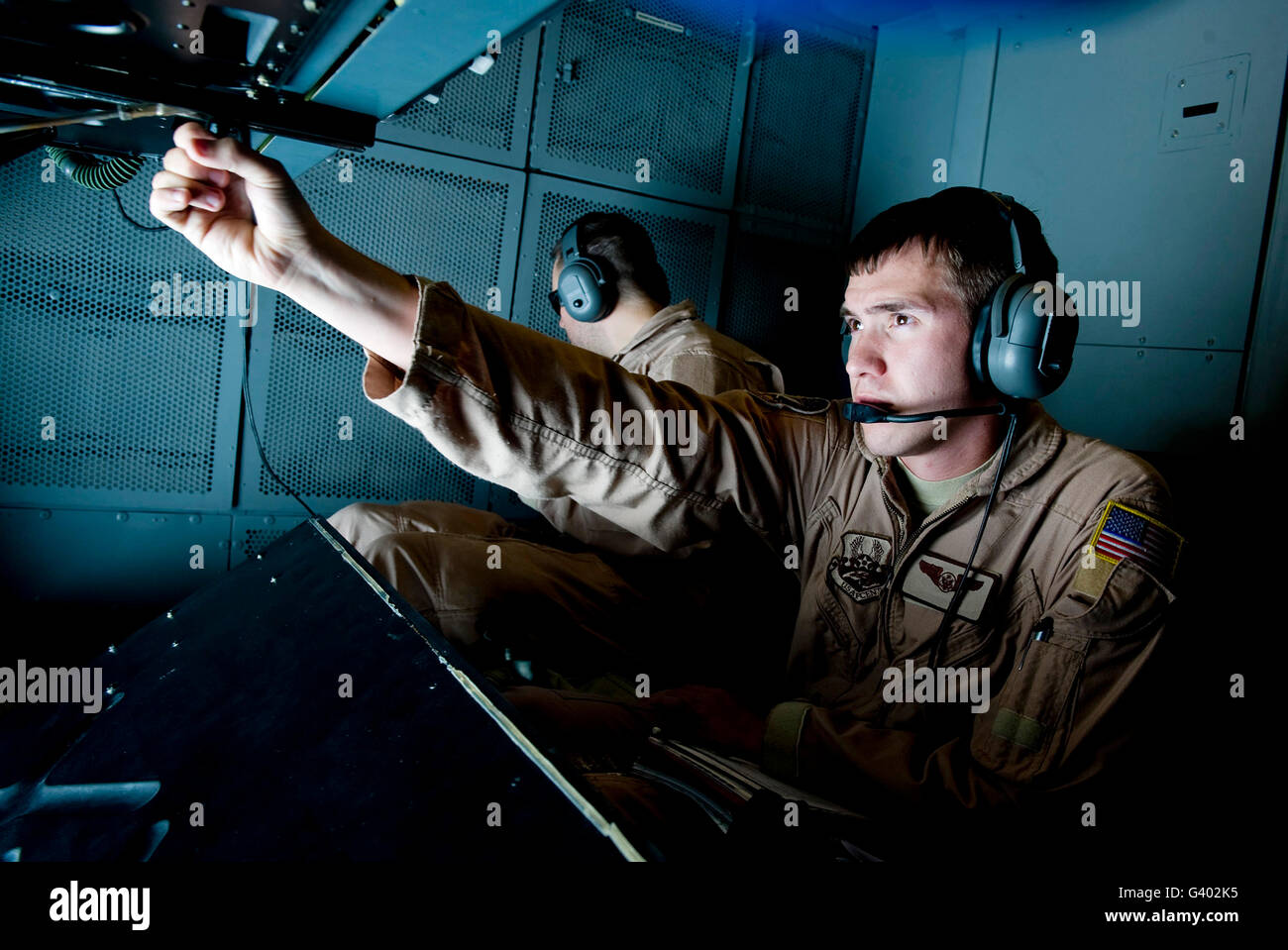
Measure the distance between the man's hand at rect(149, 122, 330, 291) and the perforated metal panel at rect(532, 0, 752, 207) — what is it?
1.85m

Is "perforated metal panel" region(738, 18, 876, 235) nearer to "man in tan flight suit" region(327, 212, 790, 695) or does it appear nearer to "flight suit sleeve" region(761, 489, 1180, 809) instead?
"man in tan flight suit" region(327, 212, 790, 695)

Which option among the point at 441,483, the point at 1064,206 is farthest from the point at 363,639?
the point at 1064,206

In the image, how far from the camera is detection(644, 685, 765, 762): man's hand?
1.21 m

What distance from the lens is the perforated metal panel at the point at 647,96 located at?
8.70 ft

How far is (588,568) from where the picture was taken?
6.05 ft

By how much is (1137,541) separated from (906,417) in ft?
1.17

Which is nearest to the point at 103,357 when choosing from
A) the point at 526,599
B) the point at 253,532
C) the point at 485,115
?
the point at 253,532

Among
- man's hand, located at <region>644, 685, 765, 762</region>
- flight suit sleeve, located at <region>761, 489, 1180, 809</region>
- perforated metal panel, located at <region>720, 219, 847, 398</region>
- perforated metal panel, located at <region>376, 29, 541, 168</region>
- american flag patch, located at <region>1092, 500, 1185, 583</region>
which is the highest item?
perforated metal panel, located at <region>376, 29, 541, 168</region>

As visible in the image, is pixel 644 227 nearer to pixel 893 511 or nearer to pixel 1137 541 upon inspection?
pixel 893 511

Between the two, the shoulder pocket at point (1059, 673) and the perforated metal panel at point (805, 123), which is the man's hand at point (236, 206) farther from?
the perforated metal panel at point (805, 123)

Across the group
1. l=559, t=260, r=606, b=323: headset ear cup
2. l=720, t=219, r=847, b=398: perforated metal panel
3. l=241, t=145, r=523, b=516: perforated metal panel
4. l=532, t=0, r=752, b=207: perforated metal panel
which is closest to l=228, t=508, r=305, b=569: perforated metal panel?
l=241, t=145, r=523, b=516: perforated metal panel
